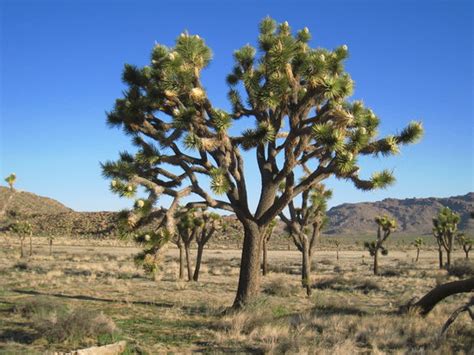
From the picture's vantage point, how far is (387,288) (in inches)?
811

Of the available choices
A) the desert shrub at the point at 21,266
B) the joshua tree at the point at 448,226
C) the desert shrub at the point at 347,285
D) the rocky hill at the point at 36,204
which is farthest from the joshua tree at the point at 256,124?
the rocky hill at the point at 36,204

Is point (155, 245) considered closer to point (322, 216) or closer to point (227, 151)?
point (227, 151)

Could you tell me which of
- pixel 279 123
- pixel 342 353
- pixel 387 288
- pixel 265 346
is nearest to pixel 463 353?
pixel 342 353

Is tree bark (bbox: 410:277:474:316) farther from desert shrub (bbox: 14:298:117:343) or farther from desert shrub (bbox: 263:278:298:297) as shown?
desert shrub (bbox: 14:298:117:343)

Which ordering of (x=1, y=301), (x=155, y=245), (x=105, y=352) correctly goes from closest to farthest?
(x=105, y=352) → (x=155, y=245) → (x=1, y=301)

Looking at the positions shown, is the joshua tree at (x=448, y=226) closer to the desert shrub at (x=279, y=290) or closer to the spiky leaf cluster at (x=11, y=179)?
the desert shrub at (x=279, y=290)

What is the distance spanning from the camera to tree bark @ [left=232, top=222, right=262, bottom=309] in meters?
12.1

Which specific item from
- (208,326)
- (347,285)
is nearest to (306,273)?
(347,285)

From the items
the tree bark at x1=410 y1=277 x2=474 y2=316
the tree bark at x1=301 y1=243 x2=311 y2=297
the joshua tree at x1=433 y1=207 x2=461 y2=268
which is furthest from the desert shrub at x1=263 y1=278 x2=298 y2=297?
the joshua tree at x1=433 y1=207 x2=461 y2=268

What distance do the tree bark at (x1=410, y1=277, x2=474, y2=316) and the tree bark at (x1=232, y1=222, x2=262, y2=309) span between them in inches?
157

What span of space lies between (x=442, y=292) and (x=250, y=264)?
15.3ft

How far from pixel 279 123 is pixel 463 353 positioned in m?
6.65

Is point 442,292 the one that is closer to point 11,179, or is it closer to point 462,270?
point 11,179

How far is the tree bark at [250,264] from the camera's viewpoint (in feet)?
39.6
